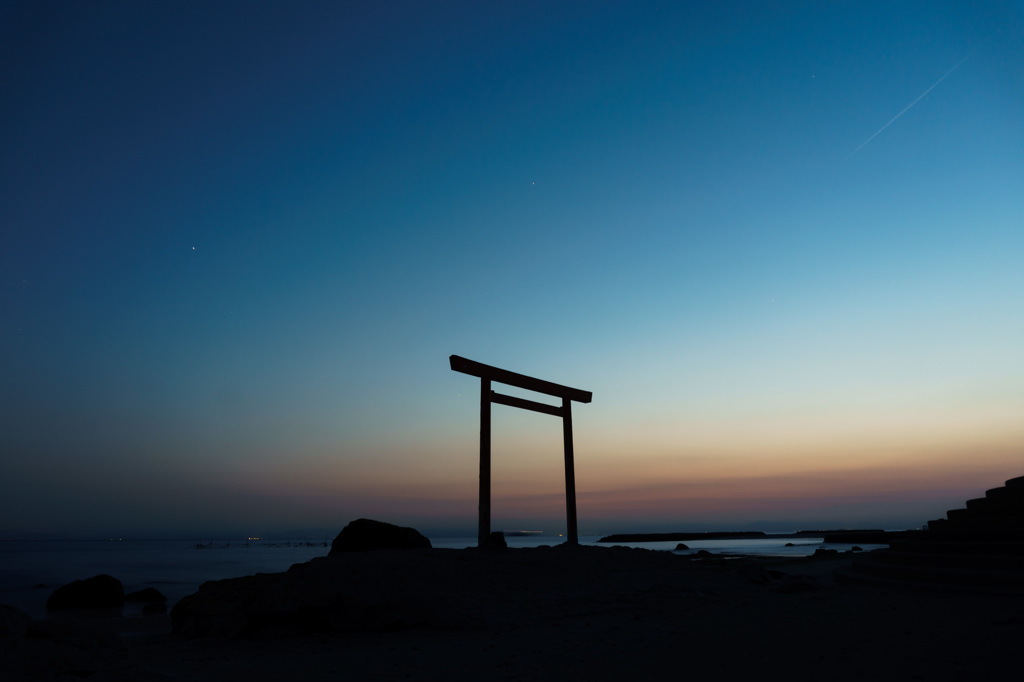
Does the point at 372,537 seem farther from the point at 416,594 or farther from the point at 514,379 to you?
the point at 416,594

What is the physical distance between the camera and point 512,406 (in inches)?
545

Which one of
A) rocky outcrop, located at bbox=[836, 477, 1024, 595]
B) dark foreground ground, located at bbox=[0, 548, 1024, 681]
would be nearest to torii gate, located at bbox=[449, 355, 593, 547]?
dark foreground ground, located at bbox=[0, 548, 1024, 681]

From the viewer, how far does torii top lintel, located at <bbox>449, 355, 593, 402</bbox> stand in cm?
1271

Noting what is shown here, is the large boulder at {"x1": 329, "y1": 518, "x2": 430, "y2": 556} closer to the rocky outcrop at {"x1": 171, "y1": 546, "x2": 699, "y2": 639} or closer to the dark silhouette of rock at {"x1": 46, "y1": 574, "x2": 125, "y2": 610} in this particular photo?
the rocky outcrop at {"x1": 171, "y1": 546, "x2": 699, "y2": 639}

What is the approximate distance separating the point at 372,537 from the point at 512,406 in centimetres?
419

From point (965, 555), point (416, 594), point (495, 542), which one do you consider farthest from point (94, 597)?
point (965, 555)

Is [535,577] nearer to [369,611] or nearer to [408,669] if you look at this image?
[369,611]

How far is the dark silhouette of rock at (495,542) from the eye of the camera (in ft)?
38.6

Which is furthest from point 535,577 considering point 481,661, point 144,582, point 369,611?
point 144,582

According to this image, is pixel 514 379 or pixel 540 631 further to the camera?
pixel 514 379

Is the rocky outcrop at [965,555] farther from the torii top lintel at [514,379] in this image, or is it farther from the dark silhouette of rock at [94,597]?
the dark silhouette of rock at [94,597]

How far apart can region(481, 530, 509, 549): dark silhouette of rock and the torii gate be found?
0.17 meters

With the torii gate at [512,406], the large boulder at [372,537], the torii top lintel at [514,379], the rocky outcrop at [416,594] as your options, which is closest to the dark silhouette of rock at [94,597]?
the large boulder at [372,537]

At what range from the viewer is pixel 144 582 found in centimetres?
3125
